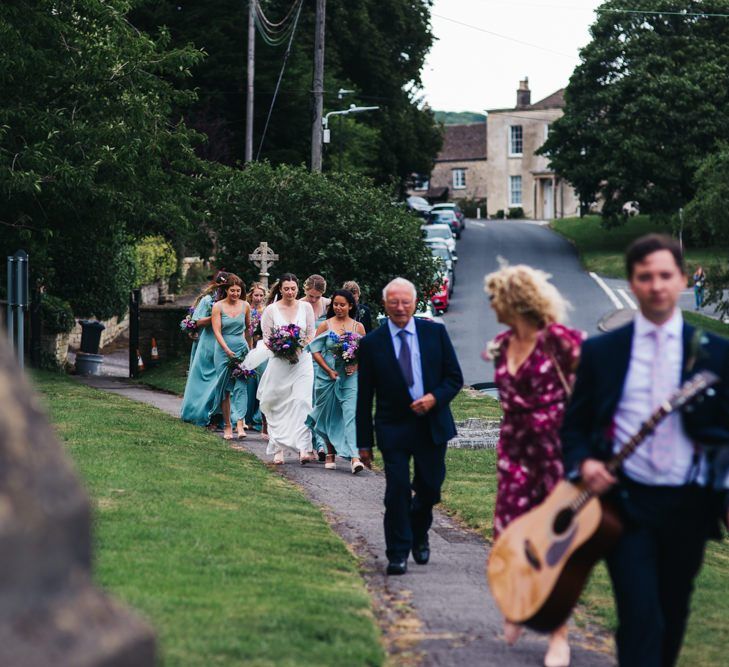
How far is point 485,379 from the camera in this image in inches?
1225

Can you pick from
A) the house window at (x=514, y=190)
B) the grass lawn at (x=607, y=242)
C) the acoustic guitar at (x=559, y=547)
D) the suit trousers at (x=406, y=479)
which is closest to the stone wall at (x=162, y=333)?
the suit trousers at (x=406, y=479)

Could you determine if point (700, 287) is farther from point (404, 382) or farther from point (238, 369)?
point (404, 382)

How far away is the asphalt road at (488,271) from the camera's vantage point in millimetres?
37847

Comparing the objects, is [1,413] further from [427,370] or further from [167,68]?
[167,68]

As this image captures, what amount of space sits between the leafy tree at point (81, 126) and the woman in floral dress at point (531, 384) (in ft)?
55.4

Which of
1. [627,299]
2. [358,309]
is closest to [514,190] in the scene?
[627,299]

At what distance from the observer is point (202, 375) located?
1811cm

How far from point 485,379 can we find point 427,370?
2214 cm

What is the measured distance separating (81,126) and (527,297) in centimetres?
1828

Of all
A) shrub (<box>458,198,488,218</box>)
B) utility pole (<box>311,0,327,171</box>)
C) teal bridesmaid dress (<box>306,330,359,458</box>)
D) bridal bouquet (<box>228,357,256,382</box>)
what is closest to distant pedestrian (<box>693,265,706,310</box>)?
utility pole (<box>311,0,327,171</box>)

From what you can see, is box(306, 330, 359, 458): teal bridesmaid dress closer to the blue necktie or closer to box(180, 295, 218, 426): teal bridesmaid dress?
box(180, 295, 218, 426): teal bridesmaid dress

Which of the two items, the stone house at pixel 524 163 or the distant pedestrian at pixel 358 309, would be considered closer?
the distant pedestrian at pixel 358 309

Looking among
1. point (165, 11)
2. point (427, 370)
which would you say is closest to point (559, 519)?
point (427, 370)

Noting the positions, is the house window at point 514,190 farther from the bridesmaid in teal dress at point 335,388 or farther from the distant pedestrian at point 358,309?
the bridesmaid in teal dress at point 335,388
